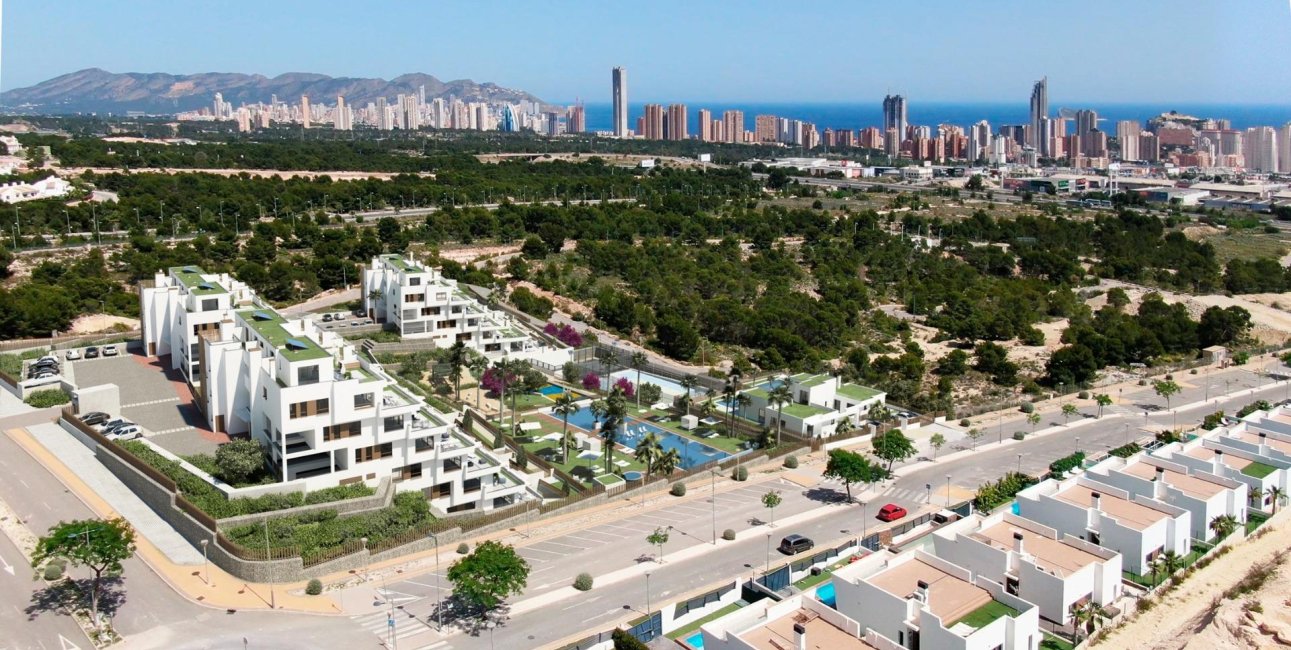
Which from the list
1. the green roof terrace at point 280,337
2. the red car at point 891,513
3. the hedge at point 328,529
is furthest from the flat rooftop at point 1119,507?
the green roof terrace at point 280,337

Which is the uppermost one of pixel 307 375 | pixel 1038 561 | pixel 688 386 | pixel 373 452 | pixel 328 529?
pixel 307 375

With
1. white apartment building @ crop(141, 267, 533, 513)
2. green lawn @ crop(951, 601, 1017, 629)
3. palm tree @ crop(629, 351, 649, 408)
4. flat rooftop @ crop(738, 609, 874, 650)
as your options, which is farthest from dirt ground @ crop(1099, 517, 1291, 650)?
palm tree @ crop(629, 351, 649, 408)

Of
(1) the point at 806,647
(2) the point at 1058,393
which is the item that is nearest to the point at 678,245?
(2) the point at 1058,393

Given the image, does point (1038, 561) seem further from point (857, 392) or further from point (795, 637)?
point (857, 392)

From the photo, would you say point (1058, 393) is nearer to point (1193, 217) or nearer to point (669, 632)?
point (669, 632)

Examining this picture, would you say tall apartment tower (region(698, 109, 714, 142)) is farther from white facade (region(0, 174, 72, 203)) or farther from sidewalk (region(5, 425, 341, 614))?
sidewalk (region(5, 425, 341, 614))

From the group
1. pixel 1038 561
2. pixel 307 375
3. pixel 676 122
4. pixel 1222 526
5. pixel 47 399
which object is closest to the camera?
pixel 1038 561

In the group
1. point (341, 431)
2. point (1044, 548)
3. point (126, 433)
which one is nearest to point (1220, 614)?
point (1044, 548)
